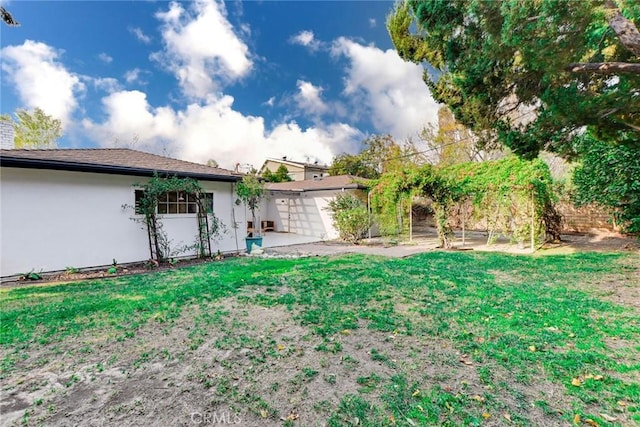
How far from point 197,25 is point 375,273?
11.3m

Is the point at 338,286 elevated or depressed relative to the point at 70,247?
depressed

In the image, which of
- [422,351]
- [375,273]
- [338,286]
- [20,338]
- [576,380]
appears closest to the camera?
[576,380]

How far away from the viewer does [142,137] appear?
26438 millimetres

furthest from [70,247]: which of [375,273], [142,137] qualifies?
[142,137]

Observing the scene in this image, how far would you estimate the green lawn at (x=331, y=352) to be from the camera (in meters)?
2.43

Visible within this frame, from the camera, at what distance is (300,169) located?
34.0 m

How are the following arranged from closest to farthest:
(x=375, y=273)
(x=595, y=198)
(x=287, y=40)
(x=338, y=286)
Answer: (x=338, y=286) → (x=375, y=273) → (x=595, y=198) → (x=287, y=40)

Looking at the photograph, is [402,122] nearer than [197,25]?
No

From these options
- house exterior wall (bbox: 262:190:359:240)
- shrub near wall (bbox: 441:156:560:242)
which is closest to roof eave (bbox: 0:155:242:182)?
house exterior wall (bbox: 262:190:359:240)

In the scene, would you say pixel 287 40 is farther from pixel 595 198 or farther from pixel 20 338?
pixel 20 338

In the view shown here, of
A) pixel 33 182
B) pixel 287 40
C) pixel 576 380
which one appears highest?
pixel 287 40

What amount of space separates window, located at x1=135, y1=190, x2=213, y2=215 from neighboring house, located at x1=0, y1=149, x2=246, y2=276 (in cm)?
3

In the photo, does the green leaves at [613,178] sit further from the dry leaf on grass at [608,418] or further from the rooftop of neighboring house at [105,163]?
the rooftop of neighboring house at [105,163]

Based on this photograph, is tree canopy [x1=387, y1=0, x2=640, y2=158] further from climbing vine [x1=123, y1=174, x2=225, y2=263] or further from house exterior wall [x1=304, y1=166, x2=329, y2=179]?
house exterior wall [x1=304, y1=166, x2=329, y2=179]
